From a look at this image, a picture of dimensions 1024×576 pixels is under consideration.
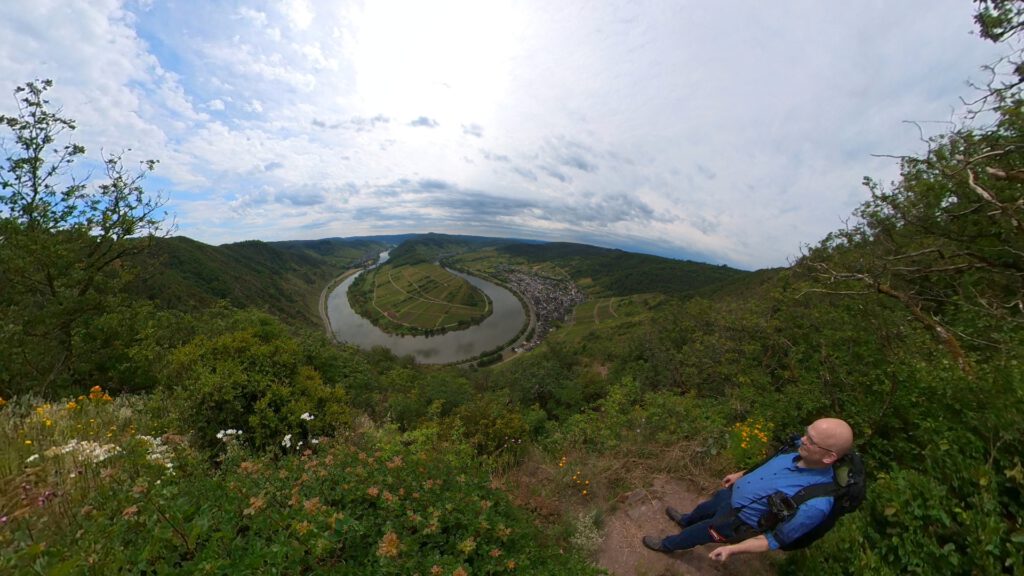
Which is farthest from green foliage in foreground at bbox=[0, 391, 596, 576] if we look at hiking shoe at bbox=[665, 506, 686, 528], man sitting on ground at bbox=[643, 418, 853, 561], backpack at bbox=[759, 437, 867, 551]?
hiking shoe at bbox=[665, 506, 686, 528]

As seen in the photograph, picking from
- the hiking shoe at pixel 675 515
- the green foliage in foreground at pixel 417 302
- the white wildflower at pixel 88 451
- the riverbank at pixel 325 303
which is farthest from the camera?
the green foliage in foreground at pixel 417 302

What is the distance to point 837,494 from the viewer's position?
3221 mm

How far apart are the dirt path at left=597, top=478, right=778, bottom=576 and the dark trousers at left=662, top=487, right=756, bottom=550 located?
22 cm

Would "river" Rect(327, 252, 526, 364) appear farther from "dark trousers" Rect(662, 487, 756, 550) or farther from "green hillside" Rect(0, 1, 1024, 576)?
"dark trousers" Rect(662, 487, 756, 550)

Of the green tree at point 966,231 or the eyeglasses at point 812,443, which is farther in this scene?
the green tree at point 966,231

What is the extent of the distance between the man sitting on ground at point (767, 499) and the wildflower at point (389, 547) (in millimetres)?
2873

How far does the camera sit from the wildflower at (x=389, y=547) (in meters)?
2.52

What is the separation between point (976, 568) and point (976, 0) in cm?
885

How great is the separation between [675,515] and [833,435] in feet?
8.78

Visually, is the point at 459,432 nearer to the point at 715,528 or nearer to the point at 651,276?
the point at 715,528

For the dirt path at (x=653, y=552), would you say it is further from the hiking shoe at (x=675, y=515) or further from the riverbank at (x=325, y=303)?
the riverbank at (x=325, y=303)

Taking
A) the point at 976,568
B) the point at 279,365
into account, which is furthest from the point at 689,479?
the point at 279,365

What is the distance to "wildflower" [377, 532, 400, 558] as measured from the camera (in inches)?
99.1

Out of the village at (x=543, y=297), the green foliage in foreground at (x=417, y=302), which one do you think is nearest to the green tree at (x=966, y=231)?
the village at (x=543, y=297)
